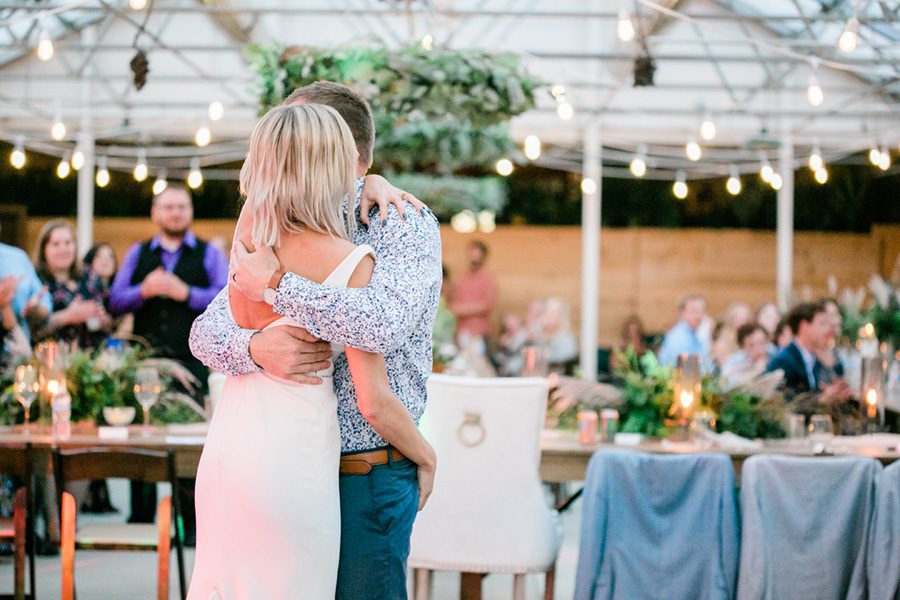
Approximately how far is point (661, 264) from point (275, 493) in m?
13.4

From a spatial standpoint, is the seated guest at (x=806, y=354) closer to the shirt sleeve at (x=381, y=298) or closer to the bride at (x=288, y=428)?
the shirt sleeve at (x=381, y=298)

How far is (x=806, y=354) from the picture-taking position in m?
6.50

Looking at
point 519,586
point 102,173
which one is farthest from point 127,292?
point 102,173

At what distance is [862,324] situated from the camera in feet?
27.2

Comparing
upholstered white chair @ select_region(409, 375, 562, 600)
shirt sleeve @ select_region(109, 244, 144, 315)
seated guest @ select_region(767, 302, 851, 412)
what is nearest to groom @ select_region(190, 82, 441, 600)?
upholstered white chair @ select_region(409, 375, 562, 600)

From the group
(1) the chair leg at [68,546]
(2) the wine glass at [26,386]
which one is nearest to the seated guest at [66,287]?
(2) the wine glass at [26,386]

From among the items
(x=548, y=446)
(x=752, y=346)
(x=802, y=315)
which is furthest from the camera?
(x=752, y=346)

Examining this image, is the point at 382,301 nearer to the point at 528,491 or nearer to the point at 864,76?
the point at 528,491

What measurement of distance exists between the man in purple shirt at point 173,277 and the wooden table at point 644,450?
2203mm

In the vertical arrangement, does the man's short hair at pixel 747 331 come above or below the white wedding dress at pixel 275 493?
above

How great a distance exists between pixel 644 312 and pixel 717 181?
186 centimetres

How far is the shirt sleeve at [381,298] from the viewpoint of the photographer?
2191 millimetres

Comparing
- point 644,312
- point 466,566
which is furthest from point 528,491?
point 644,312

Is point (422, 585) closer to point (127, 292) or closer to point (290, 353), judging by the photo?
point (290, 353)
